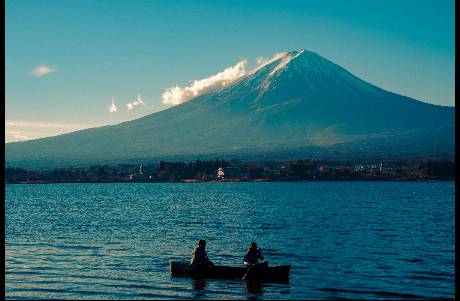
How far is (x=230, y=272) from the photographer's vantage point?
27.0 metres

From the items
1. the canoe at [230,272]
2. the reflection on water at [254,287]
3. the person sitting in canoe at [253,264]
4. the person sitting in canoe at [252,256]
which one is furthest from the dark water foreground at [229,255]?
the person sitting in canoe at [252,256]

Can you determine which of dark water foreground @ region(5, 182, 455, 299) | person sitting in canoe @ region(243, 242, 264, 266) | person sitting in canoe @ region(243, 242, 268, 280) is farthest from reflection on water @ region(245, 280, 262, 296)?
person sitting in canoe @ region(243, 242, 264, 266)

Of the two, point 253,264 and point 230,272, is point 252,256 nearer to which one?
point 253,264

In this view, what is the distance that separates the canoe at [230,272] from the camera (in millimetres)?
26292

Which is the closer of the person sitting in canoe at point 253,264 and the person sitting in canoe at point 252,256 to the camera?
the person sitting in canoe at point 253,264

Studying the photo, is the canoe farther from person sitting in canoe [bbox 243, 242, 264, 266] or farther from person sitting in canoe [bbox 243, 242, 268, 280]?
person sitting in canoe [bbox 243, 242, 264, 266]

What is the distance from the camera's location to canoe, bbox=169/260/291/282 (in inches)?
1035

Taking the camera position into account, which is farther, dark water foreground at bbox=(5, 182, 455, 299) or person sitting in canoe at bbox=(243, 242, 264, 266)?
person sitting in canoe at bbox=(243, 242, 264, 266)

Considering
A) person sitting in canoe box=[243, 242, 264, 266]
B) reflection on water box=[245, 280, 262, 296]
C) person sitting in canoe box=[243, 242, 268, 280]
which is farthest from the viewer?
person sitting in canoe box=[243, 242, 264, 266]

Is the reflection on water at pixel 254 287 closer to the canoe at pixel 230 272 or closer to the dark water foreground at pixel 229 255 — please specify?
the dark water foreground at pixel 229 255

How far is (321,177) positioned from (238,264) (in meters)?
166

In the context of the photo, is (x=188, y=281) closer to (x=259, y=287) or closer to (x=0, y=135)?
(x=259, y=287)

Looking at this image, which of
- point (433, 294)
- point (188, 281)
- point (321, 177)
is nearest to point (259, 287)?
point (188, 281)

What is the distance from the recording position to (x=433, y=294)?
2389 centimetres
